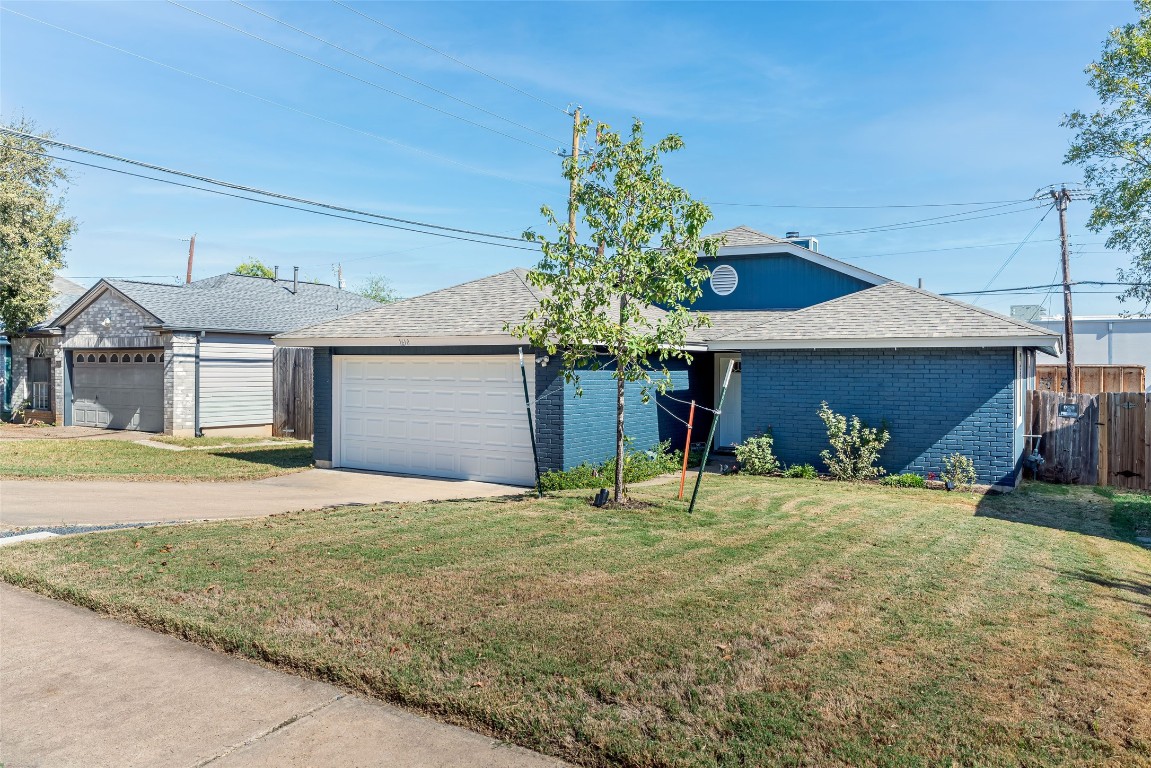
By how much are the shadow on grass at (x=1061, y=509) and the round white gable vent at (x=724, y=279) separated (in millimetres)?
7869

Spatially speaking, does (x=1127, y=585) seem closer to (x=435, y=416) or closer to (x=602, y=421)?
(x=602, y=421)

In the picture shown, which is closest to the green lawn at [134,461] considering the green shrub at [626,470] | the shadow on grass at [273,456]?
the shadow on grass at [273,456]

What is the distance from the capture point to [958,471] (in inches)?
506

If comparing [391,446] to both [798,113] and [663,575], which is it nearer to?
[663,575]

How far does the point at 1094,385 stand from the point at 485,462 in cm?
2085

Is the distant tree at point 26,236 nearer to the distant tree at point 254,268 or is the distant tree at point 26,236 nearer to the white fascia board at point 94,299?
the white fascia board at point 94,299

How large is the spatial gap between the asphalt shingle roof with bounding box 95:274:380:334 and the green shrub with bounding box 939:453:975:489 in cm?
1838

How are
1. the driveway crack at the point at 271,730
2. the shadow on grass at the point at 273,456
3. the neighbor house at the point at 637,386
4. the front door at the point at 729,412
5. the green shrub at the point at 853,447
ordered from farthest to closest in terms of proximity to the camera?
1. the front door at the point at 729,412
2. the shadow on grass at the point at 273,456
3. the green shrub at the point at 853,447
4. the neighbor house at the point at 637,386
5. the driveway crack at the point at 271,730

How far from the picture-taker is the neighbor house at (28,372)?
25.3 m

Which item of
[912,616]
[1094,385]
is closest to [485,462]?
[912,616]

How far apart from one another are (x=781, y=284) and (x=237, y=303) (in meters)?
16.6

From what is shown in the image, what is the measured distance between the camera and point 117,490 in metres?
11.9

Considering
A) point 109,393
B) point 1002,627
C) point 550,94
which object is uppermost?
point 550,94

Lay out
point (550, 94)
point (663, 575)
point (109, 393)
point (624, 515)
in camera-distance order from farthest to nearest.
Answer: point (109, 393) < point (550, 94) < point (624, 515) < point (663, 575)
